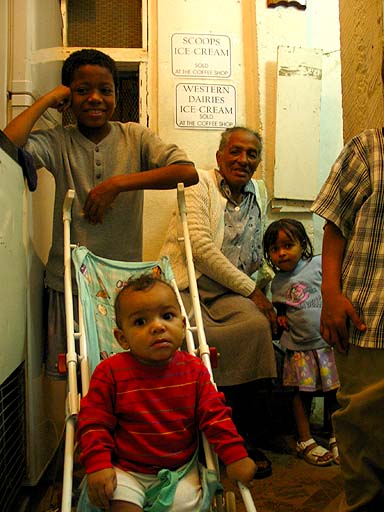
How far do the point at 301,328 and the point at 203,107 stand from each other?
1349mm

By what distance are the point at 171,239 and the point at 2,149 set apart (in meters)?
1.08

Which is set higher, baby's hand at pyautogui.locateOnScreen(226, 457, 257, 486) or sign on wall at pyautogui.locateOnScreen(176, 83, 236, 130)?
sign on wall at pyautogui.locateOnScreen(176, 83, 236, 130)

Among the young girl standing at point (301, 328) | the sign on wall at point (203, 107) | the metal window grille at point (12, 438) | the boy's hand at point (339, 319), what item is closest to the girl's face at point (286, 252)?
the young girl standing at point (301, 328)

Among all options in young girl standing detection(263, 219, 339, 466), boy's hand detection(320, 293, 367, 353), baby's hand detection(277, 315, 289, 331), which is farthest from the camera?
baby's hand detection(277, 315, 289, 331)

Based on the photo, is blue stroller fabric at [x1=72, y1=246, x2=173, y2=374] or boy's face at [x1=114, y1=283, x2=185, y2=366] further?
blue stroller fabric at [x1=72, y1=246, x2=173, y2=374]

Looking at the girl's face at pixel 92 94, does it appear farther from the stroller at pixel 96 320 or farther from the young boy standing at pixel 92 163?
the stroller at pixel 96 320

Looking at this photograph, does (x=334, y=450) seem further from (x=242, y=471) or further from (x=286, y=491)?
(x=242, y=471)

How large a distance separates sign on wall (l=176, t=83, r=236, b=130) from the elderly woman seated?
1.37 ft

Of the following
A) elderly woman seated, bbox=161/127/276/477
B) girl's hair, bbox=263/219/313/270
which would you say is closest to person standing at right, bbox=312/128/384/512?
elderly woman seated, bbox=161/127/276/477

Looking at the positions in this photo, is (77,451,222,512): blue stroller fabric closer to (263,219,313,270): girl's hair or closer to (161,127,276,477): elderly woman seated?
(161,127,276,477): elderly woman seated

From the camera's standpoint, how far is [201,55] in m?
2.73

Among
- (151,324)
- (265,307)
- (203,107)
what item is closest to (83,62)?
(151,324)

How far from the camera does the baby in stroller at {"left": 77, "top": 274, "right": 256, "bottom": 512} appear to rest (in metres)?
1.04

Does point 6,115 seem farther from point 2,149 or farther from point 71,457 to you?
point 71,457
